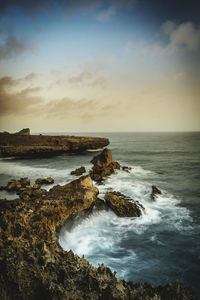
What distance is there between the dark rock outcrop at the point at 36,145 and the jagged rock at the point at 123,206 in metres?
33.8

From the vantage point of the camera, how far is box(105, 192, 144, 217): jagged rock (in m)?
15.3

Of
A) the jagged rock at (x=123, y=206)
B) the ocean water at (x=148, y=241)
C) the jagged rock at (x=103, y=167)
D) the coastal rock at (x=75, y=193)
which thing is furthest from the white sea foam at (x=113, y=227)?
the jagged rock at (x=103, y=167)

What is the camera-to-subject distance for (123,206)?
15688 mm

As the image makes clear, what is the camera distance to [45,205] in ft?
41.0

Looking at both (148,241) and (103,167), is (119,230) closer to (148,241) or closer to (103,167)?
(148,241)

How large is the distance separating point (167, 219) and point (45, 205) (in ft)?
26.0

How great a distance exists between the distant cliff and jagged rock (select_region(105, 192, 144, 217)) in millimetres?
33806

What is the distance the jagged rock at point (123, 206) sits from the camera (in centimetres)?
1531

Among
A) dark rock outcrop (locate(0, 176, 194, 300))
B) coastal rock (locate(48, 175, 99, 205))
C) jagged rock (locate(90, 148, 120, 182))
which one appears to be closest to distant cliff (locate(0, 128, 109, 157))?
jagged rock (locate(90, 148, 120, 182))

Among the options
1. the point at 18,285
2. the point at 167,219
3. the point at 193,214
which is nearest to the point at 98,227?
the point at 167,219

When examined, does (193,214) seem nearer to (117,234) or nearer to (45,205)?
(117,234)

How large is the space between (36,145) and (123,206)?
35131 mm

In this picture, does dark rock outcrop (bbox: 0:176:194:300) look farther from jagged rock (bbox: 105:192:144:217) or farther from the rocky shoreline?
jagged rock (bbox: 105:192:144:217)

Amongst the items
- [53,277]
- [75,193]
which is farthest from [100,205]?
[53,277]
